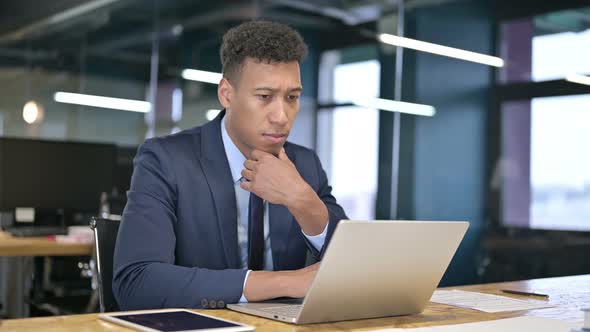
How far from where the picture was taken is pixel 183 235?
192cm

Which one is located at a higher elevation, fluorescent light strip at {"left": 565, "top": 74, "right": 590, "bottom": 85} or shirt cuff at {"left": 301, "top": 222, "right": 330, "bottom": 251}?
fluorescent light strip at {"left": 565, "top": 74, "right": 590, "bottom": 85}

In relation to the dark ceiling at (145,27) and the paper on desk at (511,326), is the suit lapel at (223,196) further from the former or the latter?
the dark ceiling at (145,27)

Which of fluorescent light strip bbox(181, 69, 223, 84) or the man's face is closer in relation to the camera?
the man's face

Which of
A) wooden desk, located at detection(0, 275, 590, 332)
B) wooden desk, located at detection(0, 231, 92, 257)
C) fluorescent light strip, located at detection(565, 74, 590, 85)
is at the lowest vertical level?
wooden desk, located at detection(0, 231, 92, 257)

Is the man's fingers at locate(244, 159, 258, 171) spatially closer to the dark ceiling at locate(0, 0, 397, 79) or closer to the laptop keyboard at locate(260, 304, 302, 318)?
the laptop keyboard at locate(260, 304, 302, 318)

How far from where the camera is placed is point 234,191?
6.42 feet

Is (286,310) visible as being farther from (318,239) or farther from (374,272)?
(318,239)

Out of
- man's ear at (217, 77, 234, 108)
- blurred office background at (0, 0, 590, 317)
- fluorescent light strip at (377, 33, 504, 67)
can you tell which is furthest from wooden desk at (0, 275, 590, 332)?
fluorescent light strip at (377, 33, 504, 67)

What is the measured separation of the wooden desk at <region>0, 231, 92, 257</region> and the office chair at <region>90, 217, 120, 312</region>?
1.62 meters

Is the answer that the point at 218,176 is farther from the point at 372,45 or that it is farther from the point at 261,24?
the point at 372,45

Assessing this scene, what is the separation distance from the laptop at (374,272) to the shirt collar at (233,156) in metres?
0.52

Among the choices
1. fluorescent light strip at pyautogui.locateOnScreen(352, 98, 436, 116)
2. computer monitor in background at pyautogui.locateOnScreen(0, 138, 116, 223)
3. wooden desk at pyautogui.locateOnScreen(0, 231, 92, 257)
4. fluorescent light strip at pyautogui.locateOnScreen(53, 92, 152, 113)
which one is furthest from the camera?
fluorescent light strip at pyautogui.locateOnScreen(53, 92, 152, 113)

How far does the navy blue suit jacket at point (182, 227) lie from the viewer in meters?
1.64

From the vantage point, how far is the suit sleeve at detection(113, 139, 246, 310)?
1.59 metres
